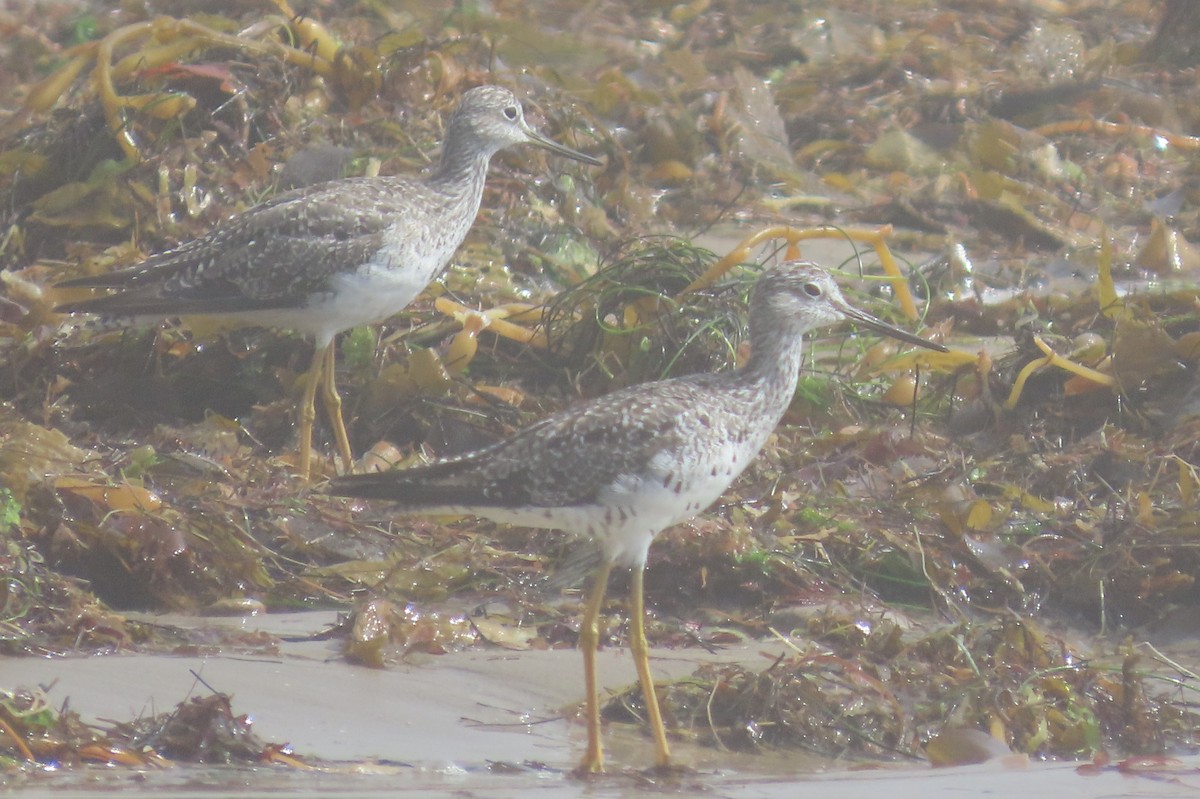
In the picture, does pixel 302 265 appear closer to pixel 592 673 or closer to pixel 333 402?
pixel 333 402

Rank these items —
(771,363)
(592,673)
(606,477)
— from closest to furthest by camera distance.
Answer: (592,673), (606,477), (771,363)

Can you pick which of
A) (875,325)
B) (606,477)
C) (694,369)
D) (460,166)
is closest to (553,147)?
(460,166)

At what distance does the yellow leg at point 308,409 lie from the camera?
21.8 feet

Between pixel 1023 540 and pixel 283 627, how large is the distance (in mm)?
2466

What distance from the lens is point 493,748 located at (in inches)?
176

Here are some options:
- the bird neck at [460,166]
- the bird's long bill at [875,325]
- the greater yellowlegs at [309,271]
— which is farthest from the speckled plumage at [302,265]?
the bird's long bill at [875,325]

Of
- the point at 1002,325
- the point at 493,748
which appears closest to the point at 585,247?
the point at 1002,325

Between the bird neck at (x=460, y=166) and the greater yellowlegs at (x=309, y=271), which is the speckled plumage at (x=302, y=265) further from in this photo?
the bird neck at (x=460, y=166)

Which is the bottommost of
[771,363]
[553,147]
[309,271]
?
[771,363]

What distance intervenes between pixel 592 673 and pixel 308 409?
94.2 inches

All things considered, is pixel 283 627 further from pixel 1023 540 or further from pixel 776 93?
pixel 776 93

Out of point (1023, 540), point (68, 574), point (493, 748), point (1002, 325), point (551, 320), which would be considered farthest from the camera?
point (1002, 325)

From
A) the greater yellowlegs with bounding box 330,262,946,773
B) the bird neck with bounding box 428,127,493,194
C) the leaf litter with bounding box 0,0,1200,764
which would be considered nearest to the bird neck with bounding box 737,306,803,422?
the greater yellowlegs with bounding box 330,262,946,773

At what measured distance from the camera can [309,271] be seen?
6637 millimetres
